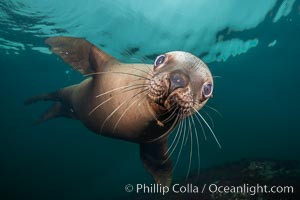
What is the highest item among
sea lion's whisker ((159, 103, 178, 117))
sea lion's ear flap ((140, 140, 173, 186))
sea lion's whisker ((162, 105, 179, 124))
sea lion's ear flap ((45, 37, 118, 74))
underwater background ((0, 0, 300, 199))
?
underwater background ((0, 0, 300, 199))

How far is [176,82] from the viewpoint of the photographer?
98.7 inches

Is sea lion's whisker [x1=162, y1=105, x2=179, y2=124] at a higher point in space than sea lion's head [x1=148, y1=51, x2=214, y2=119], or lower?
lower

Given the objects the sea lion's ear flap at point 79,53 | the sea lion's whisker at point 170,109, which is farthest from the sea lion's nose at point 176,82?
the sea lion's ear flap at point 79,53

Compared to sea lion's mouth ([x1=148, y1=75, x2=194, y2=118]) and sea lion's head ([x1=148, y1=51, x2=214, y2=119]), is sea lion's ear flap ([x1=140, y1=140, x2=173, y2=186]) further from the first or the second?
sea lion's mouth ([x1=148, y1=75, x2=194, y2=118])

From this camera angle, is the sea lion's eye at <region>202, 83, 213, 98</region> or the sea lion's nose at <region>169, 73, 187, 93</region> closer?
the sea lion's nose at <region>169, 73, 187, 93</region>

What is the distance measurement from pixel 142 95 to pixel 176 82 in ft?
2.37

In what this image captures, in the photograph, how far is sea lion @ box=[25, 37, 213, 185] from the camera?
2635 millimetres

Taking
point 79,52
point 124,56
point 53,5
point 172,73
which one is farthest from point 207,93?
point 124,56

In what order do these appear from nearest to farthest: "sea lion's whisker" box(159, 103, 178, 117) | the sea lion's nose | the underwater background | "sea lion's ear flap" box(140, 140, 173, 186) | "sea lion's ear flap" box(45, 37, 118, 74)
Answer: the sea lion's nose → "sea lion's whisker" box(159, 103, 178, 117) → "sea lion's ear flap" box(45, 37, 118, 74) → "sea lion's ear flap" box(140, 140, 173, 186) → the underwater background

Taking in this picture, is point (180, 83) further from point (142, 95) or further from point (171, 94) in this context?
point (142, 95)

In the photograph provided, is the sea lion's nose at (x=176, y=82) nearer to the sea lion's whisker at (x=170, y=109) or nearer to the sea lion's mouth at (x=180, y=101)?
the sea lion's mouth at (x=180, y=101)

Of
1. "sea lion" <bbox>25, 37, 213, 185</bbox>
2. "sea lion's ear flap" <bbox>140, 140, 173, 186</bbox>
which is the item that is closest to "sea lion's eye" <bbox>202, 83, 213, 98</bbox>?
"sea lion" <bbox>25, 37, 213, 185</bbox>

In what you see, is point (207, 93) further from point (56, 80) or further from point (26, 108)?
point (26, 108)

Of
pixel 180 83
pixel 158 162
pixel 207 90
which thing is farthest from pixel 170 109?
pixel 158 162
